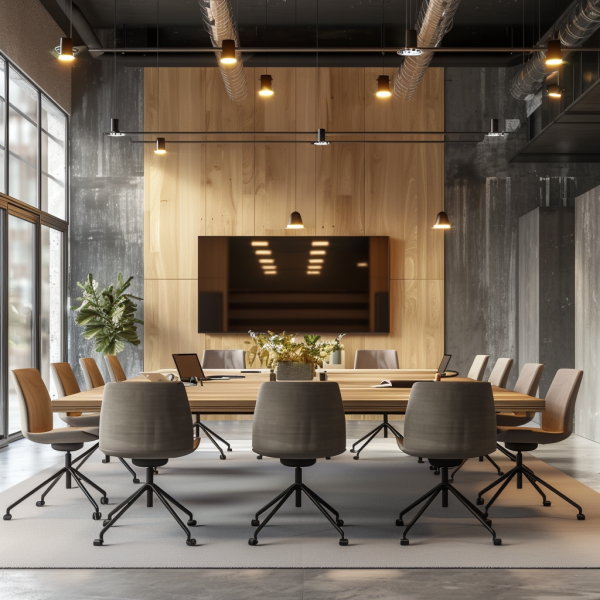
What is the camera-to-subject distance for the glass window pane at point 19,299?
7.77 metres

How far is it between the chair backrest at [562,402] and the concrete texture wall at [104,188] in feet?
19.4

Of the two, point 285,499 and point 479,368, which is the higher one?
point 479,368

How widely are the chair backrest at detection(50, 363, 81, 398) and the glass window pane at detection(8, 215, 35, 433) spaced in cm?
202

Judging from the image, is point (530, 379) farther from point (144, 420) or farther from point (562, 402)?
point (144, 420)

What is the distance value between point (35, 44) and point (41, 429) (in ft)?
17.3

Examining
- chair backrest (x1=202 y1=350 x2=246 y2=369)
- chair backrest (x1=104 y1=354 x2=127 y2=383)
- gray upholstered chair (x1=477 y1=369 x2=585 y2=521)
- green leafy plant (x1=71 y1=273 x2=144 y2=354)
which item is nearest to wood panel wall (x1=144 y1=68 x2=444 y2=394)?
green leafy plant (x1=71 y1=273 x2=144 y2=354)

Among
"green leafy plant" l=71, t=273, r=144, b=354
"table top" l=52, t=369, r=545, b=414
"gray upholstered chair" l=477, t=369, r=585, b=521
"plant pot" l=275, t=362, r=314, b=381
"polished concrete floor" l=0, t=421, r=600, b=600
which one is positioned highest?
"green leafy plant" l=71, t=273, r=144, b=354

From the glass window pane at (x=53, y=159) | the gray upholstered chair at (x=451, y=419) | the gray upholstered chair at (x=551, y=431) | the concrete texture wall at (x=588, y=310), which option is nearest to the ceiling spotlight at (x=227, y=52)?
the gray upholstered chair at (x=451, y=419)

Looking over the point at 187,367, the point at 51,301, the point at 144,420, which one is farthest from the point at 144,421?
the point at 51,301

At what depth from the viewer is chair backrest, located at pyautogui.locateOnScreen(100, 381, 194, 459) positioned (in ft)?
13.1

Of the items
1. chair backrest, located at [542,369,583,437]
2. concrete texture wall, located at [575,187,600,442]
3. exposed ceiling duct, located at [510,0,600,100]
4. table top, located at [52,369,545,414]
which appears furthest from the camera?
concrete texture wall, located at [575,187,600,442]

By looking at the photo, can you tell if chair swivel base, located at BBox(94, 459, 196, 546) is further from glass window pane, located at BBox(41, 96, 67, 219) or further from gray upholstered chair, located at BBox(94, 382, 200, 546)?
glass window pane, located at BBox(41, 96, 67, 219)

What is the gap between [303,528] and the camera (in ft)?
14.2

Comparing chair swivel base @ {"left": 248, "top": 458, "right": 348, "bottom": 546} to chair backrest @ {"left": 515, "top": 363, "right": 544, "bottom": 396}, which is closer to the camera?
chair swivel base @ {"left": 248, "top": 458, "right": 348, "bottom": 546}
